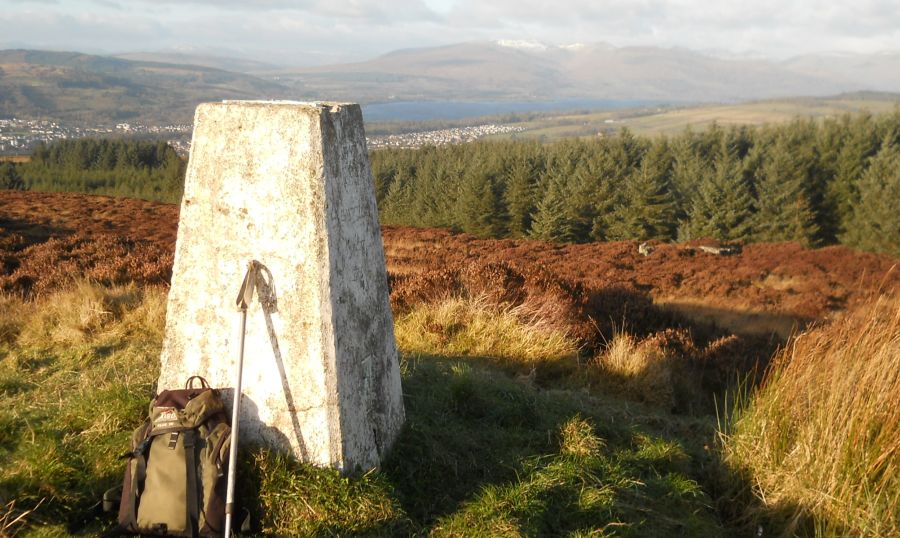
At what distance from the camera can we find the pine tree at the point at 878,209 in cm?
3073

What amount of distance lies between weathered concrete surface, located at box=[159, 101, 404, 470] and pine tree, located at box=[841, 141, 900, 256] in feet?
115

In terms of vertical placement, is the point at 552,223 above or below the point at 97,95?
below

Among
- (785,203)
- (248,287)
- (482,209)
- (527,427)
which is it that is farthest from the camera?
(482,209)

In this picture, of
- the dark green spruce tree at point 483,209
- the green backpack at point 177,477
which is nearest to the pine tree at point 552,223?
the dark green spruce tree at point 483,209

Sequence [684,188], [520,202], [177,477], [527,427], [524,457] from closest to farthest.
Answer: [177,477]
[524,457]
[527,427]
[684,188]
[520,202]

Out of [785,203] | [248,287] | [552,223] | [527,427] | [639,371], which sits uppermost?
[248,287]

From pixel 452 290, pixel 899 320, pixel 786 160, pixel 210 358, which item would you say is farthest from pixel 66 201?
pixel 786 160

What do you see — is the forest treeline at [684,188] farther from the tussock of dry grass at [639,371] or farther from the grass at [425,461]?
the grass at [425,461]

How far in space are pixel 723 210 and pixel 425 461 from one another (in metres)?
33.7

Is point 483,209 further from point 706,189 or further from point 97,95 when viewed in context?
point 97,95

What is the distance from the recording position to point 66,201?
27.3 metres

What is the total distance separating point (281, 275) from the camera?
3035 mm

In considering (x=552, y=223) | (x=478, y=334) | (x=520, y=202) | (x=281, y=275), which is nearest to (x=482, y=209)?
(x=520, y=202)

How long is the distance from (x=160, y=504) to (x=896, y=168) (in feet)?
128
